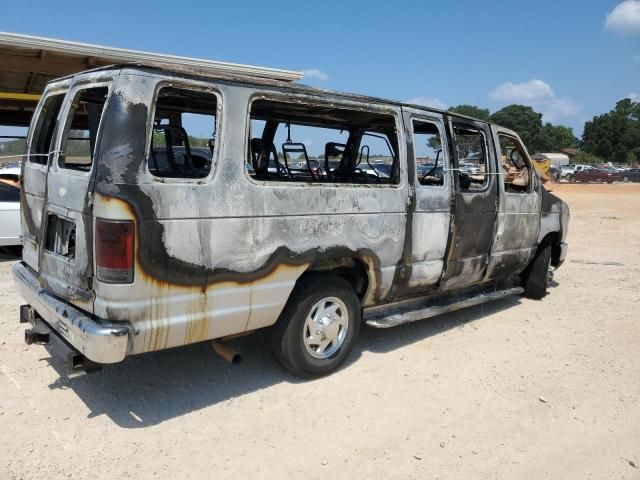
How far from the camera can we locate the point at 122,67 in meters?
3.12

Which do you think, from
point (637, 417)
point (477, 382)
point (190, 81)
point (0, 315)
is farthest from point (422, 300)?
point (0, 315)

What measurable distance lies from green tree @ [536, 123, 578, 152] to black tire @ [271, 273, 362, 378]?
4055 inches

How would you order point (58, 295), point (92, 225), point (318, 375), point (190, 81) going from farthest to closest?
point (318, 375)
point (58, 295)
point (190, 81)
point (92, 225)

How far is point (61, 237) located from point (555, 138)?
109 m

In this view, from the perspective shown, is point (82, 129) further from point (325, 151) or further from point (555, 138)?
point (555, 138)

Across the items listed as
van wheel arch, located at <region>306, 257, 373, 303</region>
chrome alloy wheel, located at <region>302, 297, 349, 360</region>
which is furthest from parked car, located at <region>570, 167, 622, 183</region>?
chrome alloy wheel, located at <region>302, 297, 349, 360</region>

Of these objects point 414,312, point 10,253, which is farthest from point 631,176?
point 10,253

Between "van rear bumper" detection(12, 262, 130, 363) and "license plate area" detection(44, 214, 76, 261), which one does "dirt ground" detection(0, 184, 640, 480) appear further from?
"license plate area" detection(44, 214, 76, 261)

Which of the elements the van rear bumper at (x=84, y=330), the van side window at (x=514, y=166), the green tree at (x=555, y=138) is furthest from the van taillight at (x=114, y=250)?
the green tree at (x=555, y=138)

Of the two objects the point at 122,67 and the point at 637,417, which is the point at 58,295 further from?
the point at 637,417

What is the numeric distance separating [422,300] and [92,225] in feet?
10.7

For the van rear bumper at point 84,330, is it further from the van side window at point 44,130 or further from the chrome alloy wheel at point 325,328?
the chrome alloy wheel at point 325,328

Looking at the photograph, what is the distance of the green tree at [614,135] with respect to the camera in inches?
3250

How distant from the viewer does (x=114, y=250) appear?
304 centimetres
